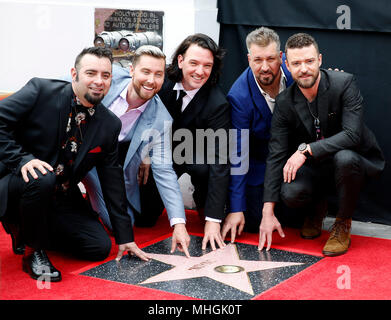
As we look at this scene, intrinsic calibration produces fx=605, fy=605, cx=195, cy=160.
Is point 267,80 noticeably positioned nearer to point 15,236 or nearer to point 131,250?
point 131,250

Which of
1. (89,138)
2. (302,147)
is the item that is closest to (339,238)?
(302,147)

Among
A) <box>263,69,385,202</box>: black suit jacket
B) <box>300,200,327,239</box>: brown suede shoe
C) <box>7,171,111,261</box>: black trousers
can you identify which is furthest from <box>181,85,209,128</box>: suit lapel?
<box>300,200,327,239</box>: brown suede shoe

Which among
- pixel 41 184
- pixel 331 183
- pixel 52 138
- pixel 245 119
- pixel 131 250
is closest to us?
pixel 41 184

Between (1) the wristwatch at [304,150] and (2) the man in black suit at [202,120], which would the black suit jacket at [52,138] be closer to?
(2) the man in black suit at [202,120]

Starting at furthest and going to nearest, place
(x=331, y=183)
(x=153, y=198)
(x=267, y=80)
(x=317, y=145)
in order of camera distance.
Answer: (x=153, y=198) → (x=267, y=80) → (x=331, y=183) → (x=317, y=145)

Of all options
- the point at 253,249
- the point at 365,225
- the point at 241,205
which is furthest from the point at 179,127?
the point at 365,225

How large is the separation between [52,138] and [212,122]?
1.03 meters

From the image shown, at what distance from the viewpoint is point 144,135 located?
141 inches

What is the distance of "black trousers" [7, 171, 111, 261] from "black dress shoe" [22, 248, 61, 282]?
5cm

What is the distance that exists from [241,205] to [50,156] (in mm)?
1197

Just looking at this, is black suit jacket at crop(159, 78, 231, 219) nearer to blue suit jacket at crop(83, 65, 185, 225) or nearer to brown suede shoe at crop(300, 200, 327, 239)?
blue suit jacket at crop(83, 65, 185, 225)

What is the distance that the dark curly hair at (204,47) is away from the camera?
3.59m

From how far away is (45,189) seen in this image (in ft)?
9.39

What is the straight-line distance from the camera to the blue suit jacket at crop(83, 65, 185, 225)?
3473 millimetres
